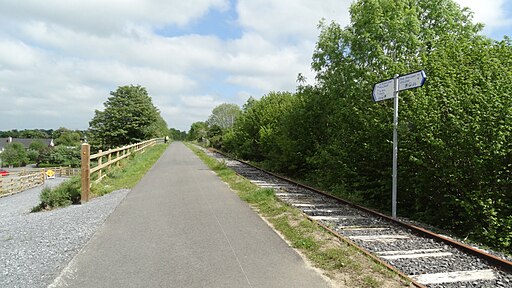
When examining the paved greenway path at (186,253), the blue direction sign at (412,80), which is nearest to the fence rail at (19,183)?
the paved greenway path at (186,253)

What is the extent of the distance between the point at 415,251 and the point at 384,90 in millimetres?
3812

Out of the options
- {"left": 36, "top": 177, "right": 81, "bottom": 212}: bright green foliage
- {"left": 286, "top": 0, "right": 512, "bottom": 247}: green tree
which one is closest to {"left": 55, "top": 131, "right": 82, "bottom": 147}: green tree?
{"left": 36, "top": 177, "right": 81, "bottom": 212}: bright green foliage

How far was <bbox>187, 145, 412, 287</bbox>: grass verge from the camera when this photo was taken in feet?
14.3

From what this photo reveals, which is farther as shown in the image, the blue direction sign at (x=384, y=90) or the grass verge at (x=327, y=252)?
the blue direction sign at (x=384, y=90)

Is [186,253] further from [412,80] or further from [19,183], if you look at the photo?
[19,183]

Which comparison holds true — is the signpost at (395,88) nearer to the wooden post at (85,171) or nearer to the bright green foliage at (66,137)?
the wooden post at (85,171)

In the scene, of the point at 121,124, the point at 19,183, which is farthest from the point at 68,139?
the point at 19,183

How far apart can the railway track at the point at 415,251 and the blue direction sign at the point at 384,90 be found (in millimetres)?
2572

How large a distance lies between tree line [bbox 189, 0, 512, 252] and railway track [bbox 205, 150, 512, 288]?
3.92ft

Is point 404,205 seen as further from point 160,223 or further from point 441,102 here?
point 160,223

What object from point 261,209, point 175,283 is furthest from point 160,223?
point 175,283

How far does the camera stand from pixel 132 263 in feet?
16.4

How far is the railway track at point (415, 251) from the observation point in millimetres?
4438

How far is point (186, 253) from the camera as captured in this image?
5.40 meters
